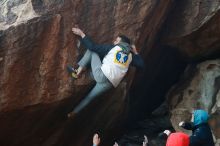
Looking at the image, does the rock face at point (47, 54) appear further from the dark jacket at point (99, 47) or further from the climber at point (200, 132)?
the climber at point (200, 132)

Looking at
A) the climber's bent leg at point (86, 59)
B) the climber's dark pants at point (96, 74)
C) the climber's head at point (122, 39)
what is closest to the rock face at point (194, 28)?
the climber's head at point (122, 39)

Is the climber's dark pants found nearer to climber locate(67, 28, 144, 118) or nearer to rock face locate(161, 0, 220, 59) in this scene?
climber locate(67, 28, 144, 118)

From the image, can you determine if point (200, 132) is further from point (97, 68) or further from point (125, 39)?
point (125, 39)

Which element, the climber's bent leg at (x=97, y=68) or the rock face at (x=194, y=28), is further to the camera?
the rock face at (x=194, y=28)

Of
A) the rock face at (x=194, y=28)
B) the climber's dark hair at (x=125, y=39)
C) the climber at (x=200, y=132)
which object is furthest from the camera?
the rock face at (x=194, y=28)

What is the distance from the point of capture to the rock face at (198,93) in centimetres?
1396

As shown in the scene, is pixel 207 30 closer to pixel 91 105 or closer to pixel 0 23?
pixel 91 105

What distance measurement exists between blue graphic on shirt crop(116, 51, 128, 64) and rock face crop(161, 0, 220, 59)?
3295mm

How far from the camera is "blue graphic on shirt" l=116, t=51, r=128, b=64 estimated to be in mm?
11241

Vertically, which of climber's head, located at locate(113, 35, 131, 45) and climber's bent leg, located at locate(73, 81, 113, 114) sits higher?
climber's head, located at locate(113, 35, 131, 45)

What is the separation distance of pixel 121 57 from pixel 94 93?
1207 millimetres

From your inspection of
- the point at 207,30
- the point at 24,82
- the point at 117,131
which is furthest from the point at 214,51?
the point at 24,82

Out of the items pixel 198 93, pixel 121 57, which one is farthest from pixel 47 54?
pixel 198 93

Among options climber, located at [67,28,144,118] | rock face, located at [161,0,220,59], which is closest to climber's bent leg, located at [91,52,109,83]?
climber, located at [67,28,144,118]
